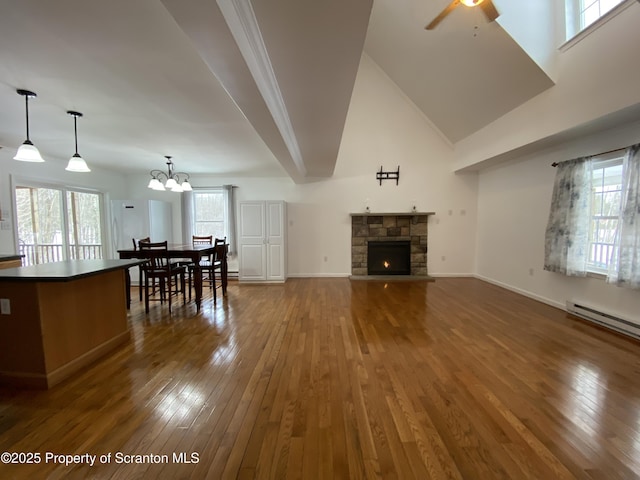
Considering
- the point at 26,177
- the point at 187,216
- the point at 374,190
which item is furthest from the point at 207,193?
the point at 374,190

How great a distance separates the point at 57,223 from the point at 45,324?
4118mm

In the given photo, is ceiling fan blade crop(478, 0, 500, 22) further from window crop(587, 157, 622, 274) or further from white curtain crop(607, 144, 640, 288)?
window crop(587, 157, 622, 274)

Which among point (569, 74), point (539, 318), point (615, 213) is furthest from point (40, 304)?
point (615, 213)

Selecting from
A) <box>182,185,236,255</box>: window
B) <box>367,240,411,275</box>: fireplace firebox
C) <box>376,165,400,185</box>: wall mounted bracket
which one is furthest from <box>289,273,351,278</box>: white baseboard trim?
<box>376,165,400,185</box>: wall mounted bracket

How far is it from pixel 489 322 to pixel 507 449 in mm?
2139

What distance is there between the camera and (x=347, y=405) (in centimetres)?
181

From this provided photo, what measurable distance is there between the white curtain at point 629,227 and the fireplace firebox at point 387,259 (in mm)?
3382

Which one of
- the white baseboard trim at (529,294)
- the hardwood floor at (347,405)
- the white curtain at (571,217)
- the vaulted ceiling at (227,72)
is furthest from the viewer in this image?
the white baseboard trim at (529,294)

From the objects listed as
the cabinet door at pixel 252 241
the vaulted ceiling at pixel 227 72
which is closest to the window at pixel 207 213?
the cabinet door at pixel 252 241

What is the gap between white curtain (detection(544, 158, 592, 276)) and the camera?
3447 mm

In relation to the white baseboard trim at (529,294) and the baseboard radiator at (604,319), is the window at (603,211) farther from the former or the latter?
the white baseboard trim at (529,294)

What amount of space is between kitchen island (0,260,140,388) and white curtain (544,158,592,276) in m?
5.40

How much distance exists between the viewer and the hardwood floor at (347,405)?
4.51 ft

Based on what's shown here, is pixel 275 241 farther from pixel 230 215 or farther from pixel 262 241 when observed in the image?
pixel 230 215
